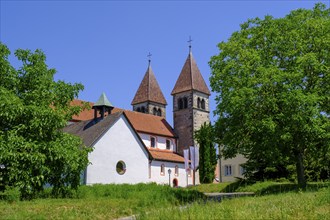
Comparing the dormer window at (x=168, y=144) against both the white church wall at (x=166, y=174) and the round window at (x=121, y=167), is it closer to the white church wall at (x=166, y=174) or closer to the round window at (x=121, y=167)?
the white church wall at (x=166, y=174)

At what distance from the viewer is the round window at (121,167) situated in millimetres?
33750

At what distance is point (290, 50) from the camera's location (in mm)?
22094

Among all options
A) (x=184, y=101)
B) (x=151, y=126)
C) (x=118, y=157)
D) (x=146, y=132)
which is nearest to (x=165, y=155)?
(x=146, y=132)

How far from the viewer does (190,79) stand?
65000mm

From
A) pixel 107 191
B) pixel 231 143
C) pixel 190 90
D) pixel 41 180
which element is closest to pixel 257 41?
pixel 231 143

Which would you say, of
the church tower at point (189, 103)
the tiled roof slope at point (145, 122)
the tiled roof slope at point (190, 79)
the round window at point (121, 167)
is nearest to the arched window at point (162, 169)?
the tiled roof slope at point (145, 122)

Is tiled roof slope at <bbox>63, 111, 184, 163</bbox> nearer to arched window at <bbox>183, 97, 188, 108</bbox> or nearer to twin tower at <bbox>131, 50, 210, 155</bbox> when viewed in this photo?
twin tower at <bbox>131, 50, 210, 155</bbox>

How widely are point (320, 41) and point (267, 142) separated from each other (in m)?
6.53

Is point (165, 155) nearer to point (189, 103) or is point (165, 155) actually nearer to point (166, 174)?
point (166, 174)

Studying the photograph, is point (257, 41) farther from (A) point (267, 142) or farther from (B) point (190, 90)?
(B) point (190, 90)

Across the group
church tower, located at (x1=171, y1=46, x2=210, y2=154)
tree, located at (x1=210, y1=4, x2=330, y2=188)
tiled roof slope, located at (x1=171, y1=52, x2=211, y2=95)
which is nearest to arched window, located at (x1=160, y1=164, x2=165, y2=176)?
church tower, located at (x1=171, y1=46, x2=210, y2=154)

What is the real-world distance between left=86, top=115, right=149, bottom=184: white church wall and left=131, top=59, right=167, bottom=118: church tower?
3377 cm

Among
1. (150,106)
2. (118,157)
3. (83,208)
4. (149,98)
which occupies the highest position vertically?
(149,98)

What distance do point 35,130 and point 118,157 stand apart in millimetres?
18103
